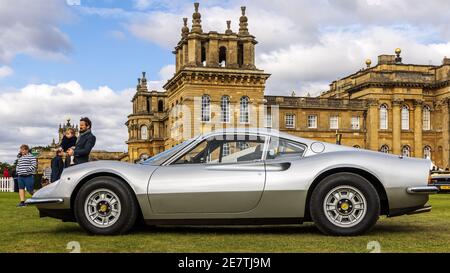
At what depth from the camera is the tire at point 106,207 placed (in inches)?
285

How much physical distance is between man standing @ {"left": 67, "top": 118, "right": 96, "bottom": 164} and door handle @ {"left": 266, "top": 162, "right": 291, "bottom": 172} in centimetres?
400

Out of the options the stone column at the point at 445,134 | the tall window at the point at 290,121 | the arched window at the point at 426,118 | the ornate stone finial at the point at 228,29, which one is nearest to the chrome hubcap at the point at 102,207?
the ornate stone finial at the point at 228,29

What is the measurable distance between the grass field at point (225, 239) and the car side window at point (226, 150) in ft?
3.10

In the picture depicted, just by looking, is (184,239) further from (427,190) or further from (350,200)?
(427,190)

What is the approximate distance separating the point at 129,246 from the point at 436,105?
61048 mm

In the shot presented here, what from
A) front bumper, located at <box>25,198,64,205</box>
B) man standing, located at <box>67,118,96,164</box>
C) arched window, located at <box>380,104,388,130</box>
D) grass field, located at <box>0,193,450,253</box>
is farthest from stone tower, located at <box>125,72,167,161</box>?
front bumper, located at <box>25,198,64,205</box>

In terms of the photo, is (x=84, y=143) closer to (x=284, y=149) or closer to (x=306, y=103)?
(x=284, y=149)

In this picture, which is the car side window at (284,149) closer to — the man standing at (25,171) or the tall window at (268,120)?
the man standing at (25,171)

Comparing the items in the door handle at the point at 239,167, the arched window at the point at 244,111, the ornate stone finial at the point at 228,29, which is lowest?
the door handle at the point at 239,167

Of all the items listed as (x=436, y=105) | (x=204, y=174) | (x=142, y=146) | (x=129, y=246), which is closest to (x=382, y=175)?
(x=204, y=174)

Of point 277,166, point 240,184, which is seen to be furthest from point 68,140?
point 277,166

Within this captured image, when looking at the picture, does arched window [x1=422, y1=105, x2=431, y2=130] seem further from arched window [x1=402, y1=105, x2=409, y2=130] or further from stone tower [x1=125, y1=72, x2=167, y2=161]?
stone tower [x1=125, y1=72, x2=167, y2=161]

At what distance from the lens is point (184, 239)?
7000 millimetres

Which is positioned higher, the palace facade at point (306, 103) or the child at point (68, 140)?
the palace facade at point (306, 103)
